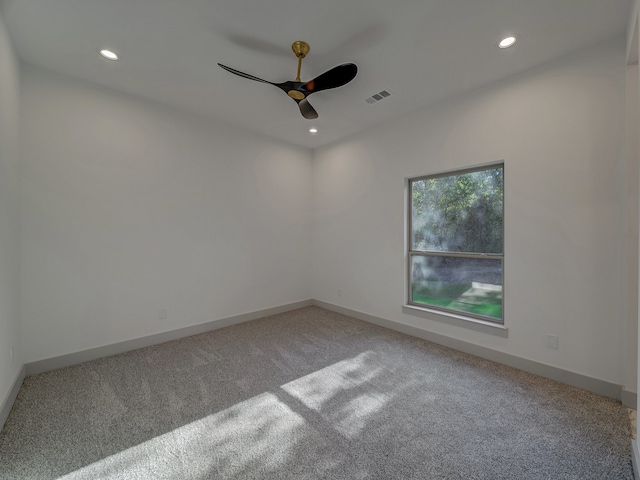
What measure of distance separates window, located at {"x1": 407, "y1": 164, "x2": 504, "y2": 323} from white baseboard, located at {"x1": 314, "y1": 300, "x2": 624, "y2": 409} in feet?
1.09

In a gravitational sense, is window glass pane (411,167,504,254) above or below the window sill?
above

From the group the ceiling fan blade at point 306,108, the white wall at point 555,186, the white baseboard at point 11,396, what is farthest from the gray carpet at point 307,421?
the ceiling fan blade at point 306,108

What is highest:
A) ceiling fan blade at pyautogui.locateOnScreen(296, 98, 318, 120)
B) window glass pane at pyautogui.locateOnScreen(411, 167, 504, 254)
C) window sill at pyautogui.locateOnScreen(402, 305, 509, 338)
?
ceiling fan blade at pyautogui.locateOnScreen(296, 98, 318, 120)

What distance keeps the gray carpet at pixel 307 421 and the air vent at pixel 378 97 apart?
292 centimetres

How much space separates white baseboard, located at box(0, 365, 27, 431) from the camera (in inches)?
73.1

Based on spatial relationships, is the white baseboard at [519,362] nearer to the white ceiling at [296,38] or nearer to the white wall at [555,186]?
the white wall at [555,186]

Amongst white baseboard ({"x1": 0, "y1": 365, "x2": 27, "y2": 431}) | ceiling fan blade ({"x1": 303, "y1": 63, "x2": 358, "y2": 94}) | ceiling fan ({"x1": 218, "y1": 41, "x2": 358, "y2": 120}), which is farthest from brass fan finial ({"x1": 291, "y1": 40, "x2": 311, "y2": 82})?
white baseboard ({"x1": 0, "y1": 365, "x2": 27, "y2": 431})

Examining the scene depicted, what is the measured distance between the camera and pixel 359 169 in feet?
13.7

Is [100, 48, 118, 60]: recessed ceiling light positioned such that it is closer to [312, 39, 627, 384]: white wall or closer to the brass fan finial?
the brass fan finial

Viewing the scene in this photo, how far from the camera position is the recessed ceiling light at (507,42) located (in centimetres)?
218

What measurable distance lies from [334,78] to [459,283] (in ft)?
8.59

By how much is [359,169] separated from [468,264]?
6.72 ft

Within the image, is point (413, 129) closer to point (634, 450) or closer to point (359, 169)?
point (359, 169)

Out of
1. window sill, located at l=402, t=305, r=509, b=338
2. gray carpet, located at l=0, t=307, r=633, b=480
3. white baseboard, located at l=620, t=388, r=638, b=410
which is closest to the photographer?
gray carpet, located at l=0, t=307, r=633, b=480
